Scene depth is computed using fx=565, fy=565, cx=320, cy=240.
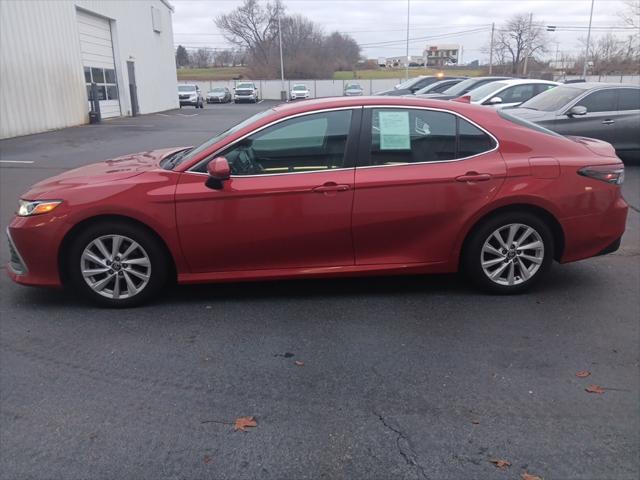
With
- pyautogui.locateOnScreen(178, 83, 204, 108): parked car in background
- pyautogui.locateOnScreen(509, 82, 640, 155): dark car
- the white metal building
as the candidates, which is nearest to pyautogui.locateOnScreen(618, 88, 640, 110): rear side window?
pyautogui.locateOnScreen(509, 82, 640, 155): dark car

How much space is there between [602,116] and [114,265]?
9218mm

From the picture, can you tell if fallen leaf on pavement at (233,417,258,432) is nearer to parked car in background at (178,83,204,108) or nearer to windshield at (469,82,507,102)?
windshield at (469,82,507,102)

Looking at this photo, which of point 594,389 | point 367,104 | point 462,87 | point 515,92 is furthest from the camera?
point 462,87

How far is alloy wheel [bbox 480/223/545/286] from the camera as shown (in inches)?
179

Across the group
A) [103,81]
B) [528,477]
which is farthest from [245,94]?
[528,477]

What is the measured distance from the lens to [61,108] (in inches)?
789

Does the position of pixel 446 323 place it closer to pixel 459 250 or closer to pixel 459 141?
pixel 459 250

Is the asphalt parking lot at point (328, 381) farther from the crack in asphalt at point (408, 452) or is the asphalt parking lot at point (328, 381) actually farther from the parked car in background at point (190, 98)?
the parked car in background at point (190, 98)

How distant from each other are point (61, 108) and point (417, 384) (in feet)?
66.0

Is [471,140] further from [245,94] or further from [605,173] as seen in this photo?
[245,94]

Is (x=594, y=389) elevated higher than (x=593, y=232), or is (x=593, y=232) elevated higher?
(x=593, y=232)

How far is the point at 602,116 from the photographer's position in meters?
10.2

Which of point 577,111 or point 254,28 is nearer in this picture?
point 577,111

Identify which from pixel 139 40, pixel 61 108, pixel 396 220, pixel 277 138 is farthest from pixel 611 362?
pixel 139 40
